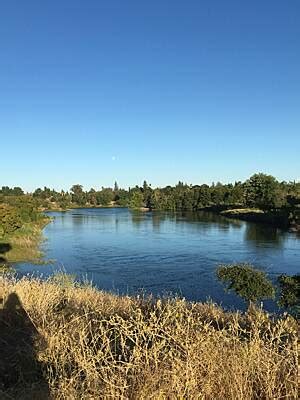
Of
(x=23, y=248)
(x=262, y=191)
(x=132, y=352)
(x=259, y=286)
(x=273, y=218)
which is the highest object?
(x=262, y=191)

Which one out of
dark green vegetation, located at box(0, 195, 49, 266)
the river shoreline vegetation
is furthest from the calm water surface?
the river shoreline vegetation

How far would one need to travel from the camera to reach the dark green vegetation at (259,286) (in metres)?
16.3

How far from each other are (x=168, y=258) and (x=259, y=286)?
16.5 m

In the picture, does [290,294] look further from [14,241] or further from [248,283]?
[14,241]

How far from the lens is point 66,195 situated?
155 metres

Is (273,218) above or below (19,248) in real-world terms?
above

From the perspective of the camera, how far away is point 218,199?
11219 centimetres

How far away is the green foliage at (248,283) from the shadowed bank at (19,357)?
42.2ft

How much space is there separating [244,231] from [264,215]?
66.7 feet

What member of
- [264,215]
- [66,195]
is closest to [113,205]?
[66,195]

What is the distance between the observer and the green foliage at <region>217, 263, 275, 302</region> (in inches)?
711

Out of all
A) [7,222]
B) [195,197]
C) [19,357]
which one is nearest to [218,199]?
[195,197]

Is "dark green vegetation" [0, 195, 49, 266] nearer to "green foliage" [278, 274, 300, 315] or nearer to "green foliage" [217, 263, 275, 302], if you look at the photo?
"green foliage" [217, 263, 275, 302]

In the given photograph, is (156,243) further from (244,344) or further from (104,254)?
(244,344)
